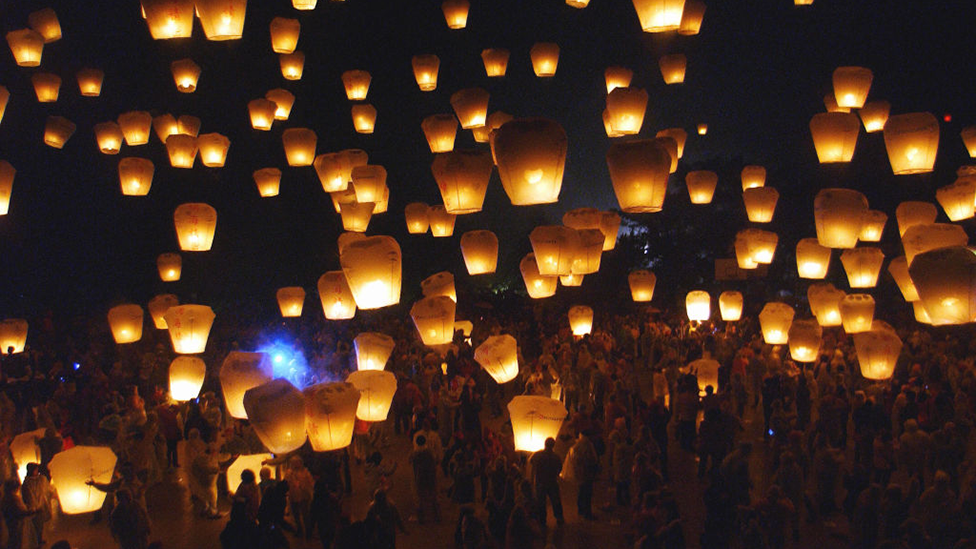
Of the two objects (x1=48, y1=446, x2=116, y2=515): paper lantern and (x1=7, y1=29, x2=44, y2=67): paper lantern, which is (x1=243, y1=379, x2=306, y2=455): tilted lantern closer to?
(x1=48, y1=446, x2=116, y2=515): paper lantern

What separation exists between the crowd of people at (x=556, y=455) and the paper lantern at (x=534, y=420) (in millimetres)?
197

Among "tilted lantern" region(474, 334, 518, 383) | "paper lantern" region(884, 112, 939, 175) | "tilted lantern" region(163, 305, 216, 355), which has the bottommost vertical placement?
"tilted lantern" region(474, 334, 518, 383)

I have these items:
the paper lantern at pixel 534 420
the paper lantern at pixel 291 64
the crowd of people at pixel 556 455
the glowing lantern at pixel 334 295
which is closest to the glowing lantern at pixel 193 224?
the glowing lantern at pixel 334 295

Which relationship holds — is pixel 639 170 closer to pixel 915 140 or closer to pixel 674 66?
pixel 915 140

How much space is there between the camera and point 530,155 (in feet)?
18.8

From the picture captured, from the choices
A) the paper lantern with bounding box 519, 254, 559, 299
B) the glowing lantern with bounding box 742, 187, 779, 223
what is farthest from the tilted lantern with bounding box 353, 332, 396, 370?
the glowing lantern with bounding box 742, 187, 779, 223

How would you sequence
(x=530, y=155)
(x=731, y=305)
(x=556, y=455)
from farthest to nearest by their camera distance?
1. (x=731, y=305)
2. (x=556, y=455)
3. (x=530, y=155)

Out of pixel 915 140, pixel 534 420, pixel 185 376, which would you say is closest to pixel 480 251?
pixel 534 420

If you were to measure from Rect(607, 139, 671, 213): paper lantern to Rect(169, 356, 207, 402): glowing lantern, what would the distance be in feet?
19.2

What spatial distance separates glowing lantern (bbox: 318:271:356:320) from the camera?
10648 millimetres

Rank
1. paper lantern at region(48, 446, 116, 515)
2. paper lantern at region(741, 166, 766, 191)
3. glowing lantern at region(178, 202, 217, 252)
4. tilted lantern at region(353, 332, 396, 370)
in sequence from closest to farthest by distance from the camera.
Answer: paper lantern at region(48, 446, 116, 515) → tilted lantern at region(353, 332, 396, 370) → glowing lantern at region(178, 202, 217, 252) → paper lantern at region(741, 166, 766, 191)

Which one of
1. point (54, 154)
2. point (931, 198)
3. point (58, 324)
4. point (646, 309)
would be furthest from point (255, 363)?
point (931, 198)

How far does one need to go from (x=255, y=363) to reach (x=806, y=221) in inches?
877

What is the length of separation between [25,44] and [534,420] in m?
12.6
